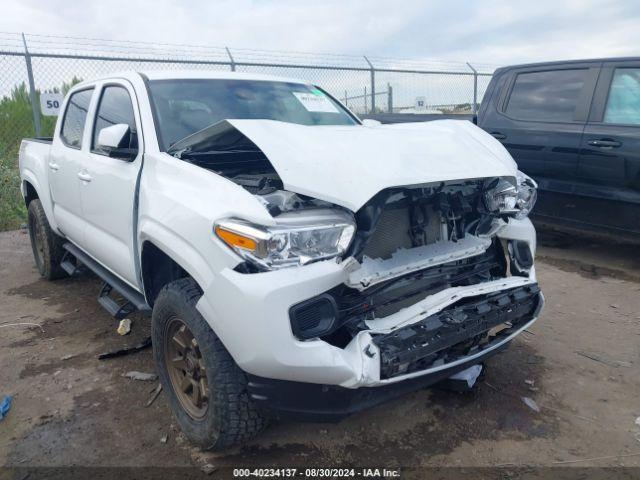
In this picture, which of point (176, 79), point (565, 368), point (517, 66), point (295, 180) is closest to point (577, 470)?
point (565, 368)

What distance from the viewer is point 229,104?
3.48 metres

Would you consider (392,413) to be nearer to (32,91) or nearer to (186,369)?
(186,369)

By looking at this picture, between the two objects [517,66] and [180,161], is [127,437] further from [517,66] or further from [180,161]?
[517,66]

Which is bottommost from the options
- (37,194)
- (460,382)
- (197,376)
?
(460,382)

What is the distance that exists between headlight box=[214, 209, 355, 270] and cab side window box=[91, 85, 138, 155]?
1.41 metres

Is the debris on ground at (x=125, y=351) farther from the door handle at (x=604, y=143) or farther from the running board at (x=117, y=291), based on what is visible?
the door handle at (x=604, y=143)

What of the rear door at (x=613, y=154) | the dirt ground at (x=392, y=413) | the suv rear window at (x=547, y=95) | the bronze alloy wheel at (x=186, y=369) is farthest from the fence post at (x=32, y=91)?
the rear door at (x=613, y=154)

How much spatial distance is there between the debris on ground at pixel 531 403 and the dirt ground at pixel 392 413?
0.02m

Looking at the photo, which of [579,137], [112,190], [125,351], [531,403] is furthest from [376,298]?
[579,137]

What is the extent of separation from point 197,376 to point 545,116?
4.46 metres

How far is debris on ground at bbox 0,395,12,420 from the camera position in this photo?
2.96m

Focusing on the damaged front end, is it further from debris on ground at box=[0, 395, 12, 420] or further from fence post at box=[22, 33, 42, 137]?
fence post at box=[22, 33, 42, 137]

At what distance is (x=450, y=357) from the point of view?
2.46m

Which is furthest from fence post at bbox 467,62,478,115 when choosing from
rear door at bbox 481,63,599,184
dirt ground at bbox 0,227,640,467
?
dirt ground at bbox 0,227,640,467
